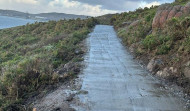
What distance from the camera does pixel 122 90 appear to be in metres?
6.73

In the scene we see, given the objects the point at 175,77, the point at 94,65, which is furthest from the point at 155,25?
the point at 175,77

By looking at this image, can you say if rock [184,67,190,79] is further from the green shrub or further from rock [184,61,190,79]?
the green shrub

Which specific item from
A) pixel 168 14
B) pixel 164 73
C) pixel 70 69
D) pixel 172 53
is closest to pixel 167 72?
pixel 164 73

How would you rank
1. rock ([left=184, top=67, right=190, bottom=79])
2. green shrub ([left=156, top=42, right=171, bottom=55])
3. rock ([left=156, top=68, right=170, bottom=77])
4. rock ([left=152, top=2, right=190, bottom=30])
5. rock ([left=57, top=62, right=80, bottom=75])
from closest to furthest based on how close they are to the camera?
rock ([left=184, top=67, right=190, bottom=79]) → rock ([left=156, top=68, right=170, bottom=77]) → rock ([left=57, top=62, right=80, bottom=75]) → green shrub ([left=156, top=42, right=171, bottom=55]) → rock ([left=152, top=2, right=190, bottom=30])

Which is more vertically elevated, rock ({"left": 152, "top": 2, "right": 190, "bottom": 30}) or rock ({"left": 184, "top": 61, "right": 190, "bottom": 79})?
rock ({"left": 152, "top": 2, "right": 190, "bottom": 30})

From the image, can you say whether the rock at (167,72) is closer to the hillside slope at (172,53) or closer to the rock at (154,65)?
the hillside slope at (172,53)

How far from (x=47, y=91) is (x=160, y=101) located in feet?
11.0

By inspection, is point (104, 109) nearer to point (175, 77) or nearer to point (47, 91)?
point (47, 91)

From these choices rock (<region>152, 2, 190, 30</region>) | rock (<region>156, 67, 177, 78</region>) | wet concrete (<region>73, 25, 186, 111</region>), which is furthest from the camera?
rock (<region>152, 2, 190, 30</region>)

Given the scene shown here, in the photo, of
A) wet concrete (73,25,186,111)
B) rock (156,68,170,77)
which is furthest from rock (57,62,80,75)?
rock (156,68,170,77)

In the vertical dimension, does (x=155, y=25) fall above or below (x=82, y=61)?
above

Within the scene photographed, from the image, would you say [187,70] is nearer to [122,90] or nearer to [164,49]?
[122,90]

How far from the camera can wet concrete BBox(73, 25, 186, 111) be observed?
5555 mm

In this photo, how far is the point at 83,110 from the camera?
518 cm
